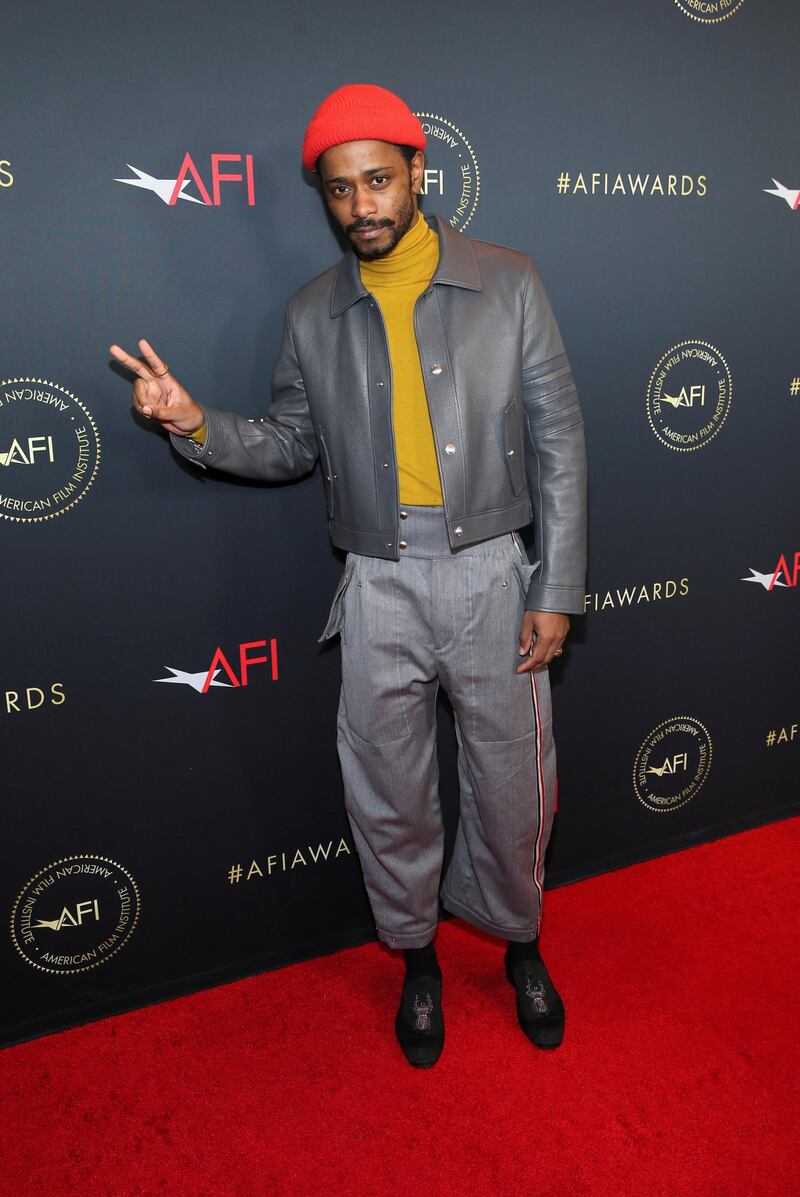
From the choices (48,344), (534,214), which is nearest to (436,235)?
(534,214)

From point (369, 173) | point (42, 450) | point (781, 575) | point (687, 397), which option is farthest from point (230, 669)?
point (781, 575)

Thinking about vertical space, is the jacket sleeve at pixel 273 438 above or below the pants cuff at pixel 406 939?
above

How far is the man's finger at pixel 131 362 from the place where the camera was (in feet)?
5.50

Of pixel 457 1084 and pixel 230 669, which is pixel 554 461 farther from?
pixel 457 1084

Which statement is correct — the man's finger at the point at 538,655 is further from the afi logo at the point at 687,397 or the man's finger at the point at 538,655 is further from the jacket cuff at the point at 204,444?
the afi logo at the point at 687,397

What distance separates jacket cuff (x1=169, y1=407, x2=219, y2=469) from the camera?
1.83m

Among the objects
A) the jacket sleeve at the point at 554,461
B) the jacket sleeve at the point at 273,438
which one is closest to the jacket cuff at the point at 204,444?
the jacket sleeve at the point at 273,438

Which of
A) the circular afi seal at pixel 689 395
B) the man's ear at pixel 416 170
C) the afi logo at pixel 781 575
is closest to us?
the man's ear at pixel 416 170

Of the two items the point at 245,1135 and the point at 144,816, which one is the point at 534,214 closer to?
the point at 144,816

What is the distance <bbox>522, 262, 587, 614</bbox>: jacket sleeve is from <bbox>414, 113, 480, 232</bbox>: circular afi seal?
28 centimetres

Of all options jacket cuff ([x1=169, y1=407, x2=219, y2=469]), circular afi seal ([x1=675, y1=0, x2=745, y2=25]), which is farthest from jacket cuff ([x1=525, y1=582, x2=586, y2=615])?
circular afi seal ([x1=675, y1=0, x2=745, y2=25])

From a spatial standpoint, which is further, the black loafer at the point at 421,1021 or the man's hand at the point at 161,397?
the black loafer at the point at 421,1021

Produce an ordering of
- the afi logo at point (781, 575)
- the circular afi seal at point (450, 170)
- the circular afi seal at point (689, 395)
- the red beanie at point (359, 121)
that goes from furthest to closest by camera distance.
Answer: the afi logo at point (781, 575), the circular afi seal at point (689, 395), the circular afi seal at point (450, 170), the red beanie at point (359, 121)

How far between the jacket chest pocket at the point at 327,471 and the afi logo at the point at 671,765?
4.07 feet
